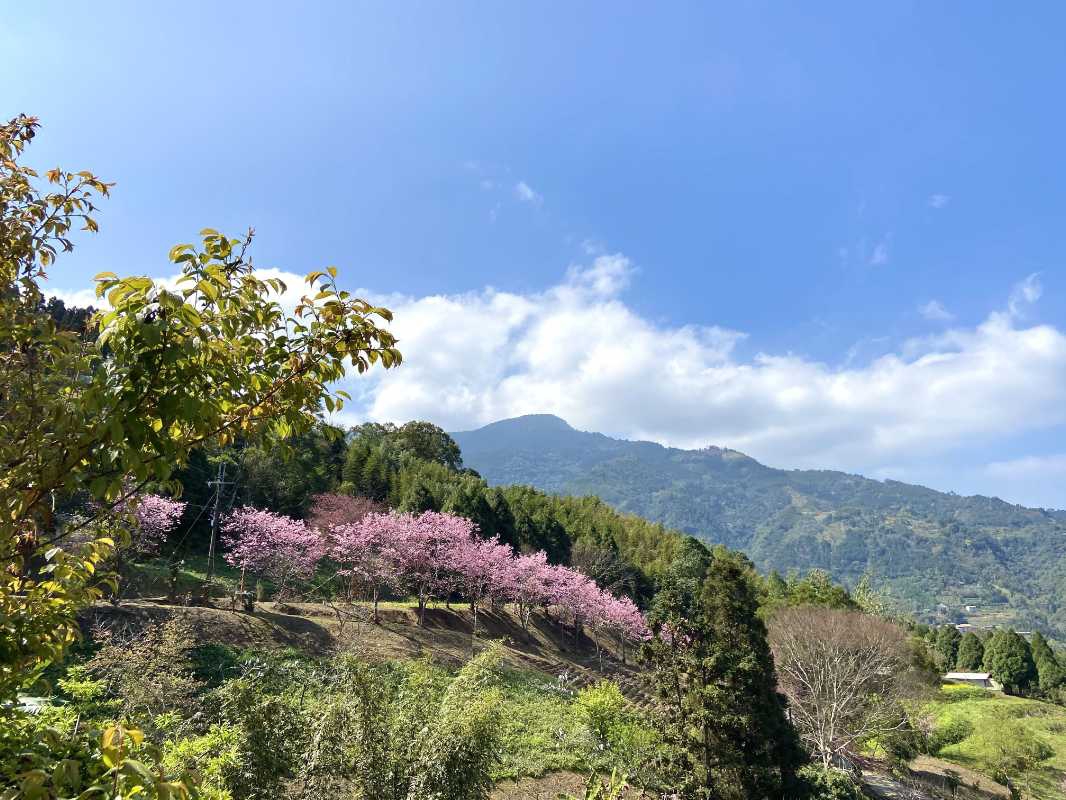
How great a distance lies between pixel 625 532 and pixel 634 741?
52.0m

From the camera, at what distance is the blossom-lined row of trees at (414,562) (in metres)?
28.5

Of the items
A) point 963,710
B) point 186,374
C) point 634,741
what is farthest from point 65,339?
point 963,710

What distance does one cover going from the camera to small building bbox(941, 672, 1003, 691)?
58.3 meters

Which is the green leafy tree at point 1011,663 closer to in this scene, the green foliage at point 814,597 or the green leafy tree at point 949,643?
the green leafy tree at point 949,643

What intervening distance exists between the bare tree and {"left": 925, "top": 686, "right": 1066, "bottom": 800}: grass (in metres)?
6.40

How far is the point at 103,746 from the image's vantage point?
1735 millimetres

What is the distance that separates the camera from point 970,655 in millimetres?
62656

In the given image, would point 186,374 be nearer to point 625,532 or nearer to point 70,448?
point 70,448

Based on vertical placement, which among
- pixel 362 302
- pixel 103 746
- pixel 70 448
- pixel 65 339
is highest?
pixel 362 302

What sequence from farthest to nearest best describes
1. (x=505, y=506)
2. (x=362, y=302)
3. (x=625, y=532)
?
(x=625, y=532), (x=505, y=506), (x=362, y=302)

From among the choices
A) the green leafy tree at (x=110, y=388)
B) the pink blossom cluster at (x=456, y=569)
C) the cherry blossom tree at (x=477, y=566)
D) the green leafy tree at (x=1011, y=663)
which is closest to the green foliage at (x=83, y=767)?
the green leafy tree at (x=110, y=388)

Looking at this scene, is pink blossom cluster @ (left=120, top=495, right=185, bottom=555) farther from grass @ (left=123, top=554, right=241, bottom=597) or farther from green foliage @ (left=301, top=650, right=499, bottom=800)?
green foliage @ (left=301, top=650, right=499, bottom=800)

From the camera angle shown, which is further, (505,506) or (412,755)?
(505,506)

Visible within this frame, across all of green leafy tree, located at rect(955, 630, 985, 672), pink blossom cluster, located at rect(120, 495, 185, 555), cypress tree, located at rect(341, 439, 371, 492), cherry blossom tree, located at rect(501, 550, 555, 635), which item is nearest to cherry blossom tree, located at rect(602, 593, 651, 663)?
cherry blossom tree, located at rect(501, 550, 555, 635)
